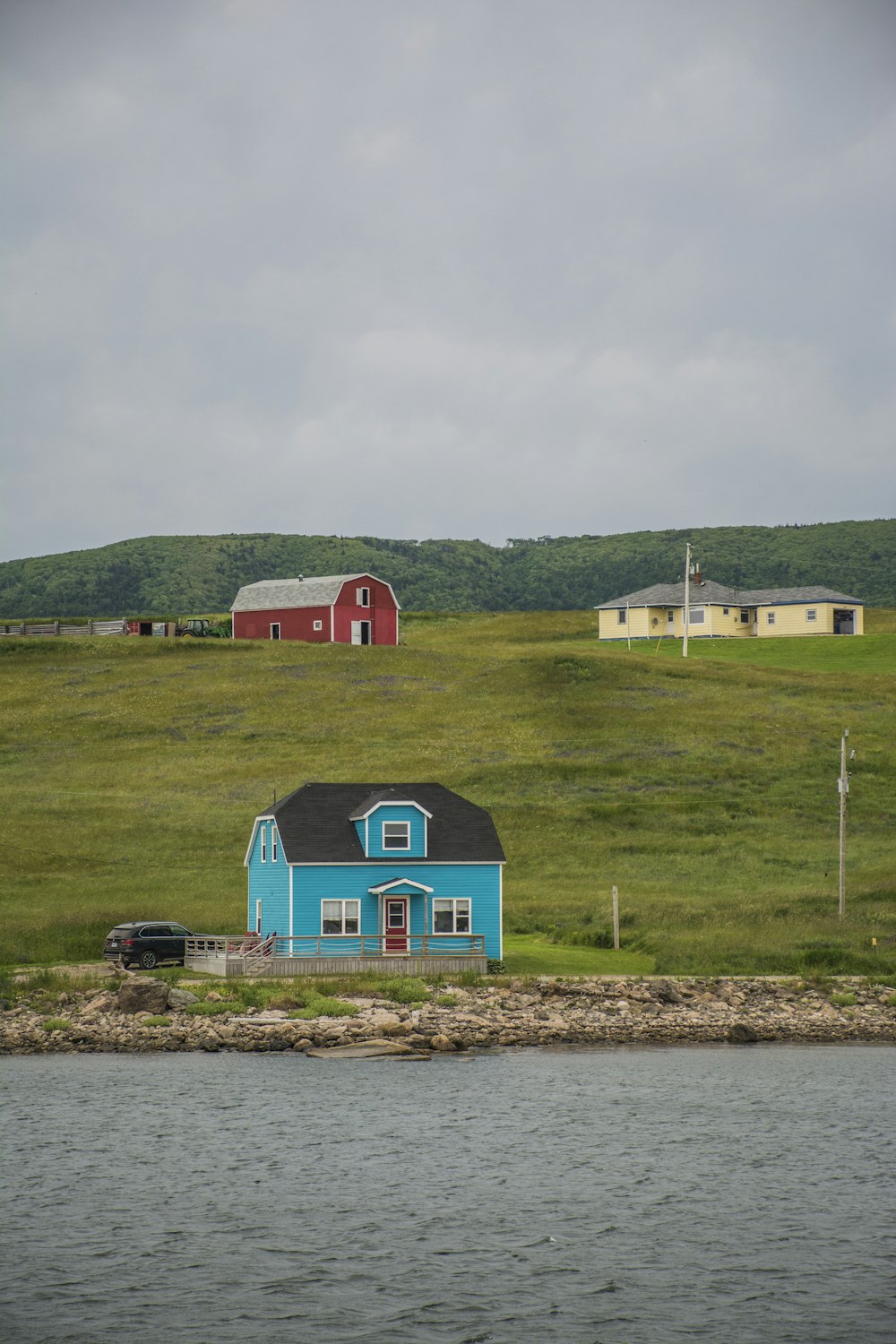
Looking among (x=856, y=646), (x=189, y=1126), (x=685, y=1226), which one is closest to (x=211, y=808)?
(x=189, y=1126)

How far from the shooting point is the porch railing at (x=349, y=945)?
50125mm

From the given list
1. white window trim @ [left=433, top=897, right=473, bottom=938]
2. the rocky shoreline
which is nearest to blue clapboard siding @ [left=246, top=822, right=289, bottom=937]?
white window trim @ [left=433, top=897, right=473, bottom=938]

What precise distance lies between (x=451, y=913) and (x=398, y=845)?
3069 mm

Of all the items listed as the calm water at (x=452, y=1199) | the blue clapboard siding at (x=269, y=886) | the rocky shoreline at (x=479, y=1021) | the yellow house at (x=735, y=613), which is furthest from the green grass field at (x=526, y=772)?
the calm water at (x=452, y=1199)

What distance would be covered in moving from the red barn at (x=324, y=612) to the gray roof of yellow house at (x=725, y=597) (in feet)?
78.9

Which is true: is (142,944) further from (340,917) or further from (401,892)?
(401,892)

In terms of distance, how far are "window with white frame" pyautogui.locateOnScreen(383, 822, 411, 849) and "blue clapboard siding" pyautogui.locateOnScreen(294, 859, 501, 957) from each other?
0.61 m

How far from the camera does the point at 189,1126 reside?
105ft

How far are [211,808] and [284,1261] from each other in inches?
2039

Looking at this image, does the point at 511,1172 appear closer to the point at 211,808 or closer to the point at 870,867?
the point at 870,867

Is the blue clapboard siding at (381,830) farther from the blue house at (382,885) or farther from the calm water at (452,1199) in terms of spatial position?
the calm water at (452,1199)

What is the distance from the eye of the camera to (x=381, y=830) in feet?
168

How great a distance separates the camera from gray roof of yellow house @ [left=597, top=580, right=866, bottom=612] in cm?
13225

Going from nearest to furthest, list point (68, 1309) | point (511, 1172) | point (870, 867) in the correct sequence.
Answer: point (68, 1309)
point (511, 1172)
point (870, 867)
